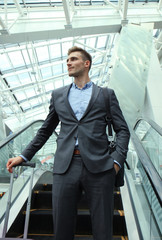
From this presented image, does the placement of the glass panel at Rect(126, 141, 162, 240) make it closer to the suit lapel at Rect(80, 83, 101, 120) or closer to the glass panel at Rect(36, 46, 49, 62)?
the suit lapel at Rect(80, 83, 101, 120)

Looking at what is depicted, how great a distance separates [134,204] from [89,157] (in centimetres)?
191

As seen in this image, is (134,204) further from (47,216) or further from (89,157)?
(89,157)

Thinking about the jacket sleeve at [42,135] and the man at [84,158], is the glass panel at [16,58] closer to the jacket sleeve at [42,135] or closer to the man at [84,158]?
the jacket sleeve at [42,135]

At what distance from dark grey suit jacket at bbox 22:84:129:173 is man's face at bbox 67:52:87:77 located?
16cm

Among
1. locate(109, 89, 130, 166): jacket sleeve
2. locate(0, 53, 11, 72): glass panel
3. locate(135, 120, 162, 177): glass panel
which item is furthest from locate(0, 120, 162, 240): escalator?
locate(0, 53, 11, 72): glass panel

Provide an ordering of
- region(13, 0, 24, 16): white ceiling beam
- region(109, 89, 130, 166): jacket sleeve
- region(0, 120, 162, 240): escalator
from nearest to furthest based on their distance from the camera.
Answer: region(109, 89, 130, 166): jacket sleeve
region(0, 120, 162, 240): escalator
region(13, 0, 24, 16): white ceiling beam

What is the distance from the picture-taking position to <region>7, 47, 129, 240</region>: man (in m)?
1.67

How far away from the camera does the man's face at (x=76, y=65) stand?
6.75ft

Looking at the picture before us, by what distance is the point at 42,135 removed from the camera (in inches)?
83.0

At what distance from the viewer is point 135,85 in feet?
24.4

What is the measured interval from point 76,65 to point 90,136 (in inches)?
26.1

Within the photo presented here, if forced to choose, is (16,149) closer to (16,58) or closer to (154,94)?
(154,94)

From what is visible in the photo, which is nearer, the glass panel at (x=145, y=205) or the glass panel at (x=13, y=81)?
the glass panel at (x=145, y=205)

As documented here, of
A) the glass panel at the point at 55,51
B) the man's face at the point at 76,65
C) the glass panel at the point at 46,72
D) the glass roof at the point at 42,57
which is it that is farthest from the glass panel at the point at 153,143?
the glass panel at the point at 46,72
